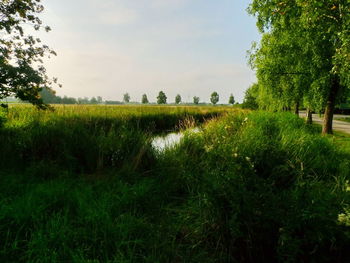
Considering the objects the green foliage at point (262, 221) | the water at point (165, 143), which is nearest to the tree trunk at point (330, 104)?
the water at point (165, 143)

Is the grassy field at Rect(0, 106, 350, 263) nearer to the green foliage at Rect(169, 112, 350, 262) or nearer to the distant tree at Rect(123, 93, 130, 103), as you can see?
the green foliage at Rect(169, 112, 350, 262)

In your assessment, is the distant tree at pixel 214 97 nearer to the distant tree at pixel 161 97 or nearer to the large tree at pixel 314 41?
the distant tree at pixel 161 97

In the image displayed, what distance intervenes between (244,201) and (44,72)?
495 centimetres

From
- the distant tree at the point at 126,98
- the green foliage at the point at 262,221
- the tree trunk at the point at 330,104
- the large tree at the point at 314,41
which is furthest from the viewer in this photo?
the distant tree at the point at 126,98

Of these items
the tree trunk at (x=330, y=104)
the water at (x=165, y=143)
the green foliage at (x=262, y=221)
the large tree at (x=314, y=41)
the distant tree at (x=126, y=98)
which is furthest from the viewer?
the distant tree at (x=126, y=98)

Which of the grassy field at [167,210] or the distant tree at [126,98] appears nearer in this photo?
the grassy field at [167,210]

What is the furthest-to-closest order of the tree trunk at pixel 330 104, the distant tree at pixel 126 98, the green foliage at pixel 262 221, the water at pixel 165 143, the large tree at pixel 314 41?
the distant tree at pixel 126 98, the tree trunk at pixel 330 104, the large tree at pixel 314 41, the water at pixel 165 143, the green foliage at pixel 262 221

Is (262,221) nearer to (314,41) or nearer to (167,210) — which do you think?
(167,210)

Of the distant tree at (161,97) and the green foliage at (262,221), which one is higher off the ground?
the distant tree at (161,97)

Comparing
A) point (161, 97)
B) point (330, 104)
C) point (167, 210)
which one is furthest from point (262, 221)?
point (161, 97)

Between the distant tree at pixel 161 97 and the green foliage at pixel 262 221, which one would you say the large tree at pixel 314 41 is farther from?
the distant tree at pixel 161 97

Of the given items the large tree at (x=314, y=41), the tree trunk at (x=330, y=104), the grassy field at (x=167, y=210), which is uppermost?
the large tree at (x=314, y=41)

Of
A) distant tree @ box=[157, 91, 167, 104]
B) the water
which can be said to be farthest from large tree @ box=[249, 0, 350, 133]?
distant tree @ box=[157, 91, 167, 104]

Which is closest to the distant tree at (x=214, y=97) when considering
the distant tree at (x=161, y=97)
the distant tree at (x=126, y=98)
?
the distant tree at (x=161, y=97)
